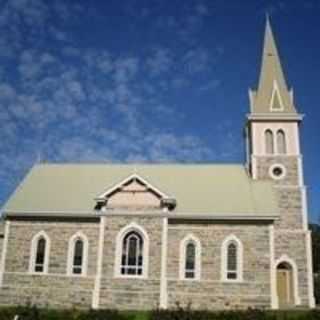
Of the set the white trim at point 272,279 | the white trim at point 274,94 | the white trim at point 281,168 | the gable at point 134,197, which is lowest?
the white trim at point 272,279

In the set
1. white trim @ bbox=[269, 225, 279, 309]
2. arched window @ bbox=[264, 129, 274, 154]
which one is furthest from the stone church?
arched window @ bbox=[264, 129, 274, 154]

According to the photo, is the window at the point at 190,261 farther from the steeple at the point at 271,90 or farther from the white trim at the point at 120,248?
the steeple at the point at 271,90

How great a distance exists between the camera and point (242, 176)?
33500 millimetres

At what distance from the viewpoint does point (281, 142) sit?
112ft

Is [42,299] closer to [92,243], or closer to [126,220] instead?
[92,243]

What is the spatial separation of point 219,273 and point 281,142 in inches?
436

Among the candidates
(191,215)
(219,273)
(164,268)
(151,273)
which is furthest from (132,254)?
(219,273)

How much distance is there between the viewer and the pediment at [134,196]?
29.3 metres

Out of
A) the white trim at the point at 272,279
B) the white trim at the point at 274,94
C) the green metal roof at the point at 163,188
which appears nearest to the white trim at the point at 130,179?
the green metal roof at the point at 163,188

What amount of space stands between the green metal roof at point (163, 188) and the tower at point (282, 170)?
4.94ft

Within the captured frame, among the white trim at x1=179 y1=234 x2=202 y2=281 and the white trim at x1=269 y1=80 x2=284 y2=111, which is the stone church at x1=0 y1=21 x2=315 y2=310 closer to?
the white trim at x1=179 y1=234 x2=202 y2=281

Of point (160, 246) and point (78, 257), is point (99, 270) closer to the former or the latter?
point (78, 257)

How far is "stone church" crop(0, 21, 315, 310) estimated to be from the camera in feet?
92.2

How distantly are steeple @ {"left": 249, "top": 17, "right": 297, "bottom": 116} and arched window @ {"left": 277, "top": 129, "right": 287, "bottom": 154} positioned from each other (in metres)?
1.50
